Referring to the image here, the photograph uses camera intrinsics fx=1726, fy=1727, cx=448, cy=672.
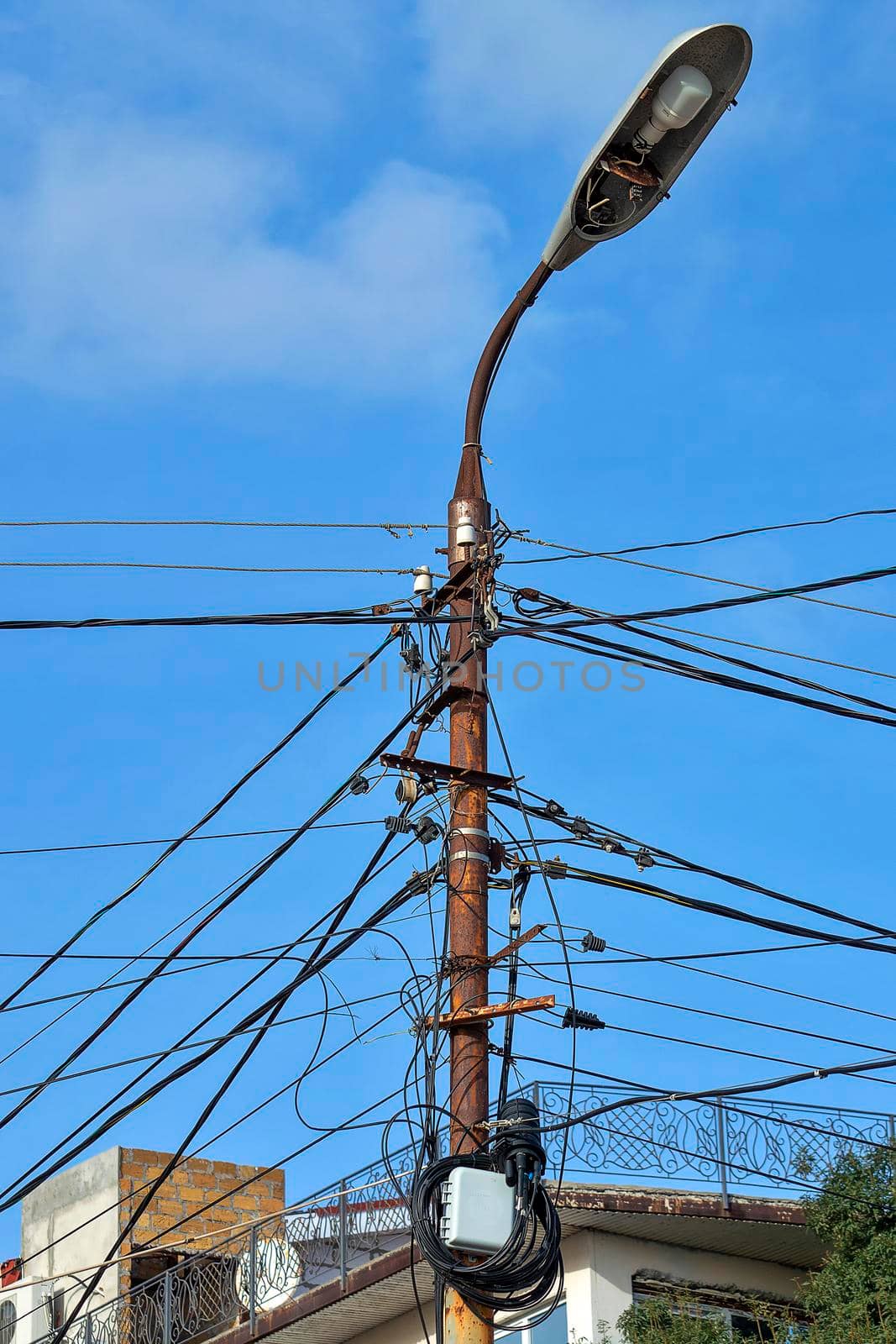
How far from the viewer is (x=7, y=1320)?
24.2m

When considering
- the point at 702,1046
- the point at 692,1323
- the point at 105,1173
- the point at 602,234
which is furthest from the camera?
the point at 105,1173

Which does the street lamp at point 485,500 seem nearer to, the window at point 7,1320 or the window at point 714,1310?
the window at point 714,1310

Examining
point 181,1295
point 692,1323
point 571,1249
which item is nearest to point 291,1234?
point 181,1295

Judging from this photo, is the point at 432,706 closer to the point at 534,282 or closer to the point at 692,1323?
the point at 534,282

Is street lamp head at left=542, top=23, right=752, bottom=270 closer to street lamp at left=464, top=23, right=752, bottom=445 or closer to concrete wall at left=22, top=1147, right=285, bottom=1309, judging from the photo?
street lamp at left=464, top=23, right=752, bottom=445

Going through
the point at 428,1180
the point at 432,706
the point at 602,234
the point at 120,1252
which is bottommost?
the point at 428,1180

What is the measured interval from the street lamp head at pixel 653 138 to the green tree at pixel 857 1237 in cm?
1088

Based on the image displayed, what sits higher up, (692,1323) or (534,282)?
(534,282)

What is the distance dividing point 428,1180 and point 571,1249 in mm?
9114

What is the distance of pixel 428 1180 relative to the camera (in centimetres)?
945

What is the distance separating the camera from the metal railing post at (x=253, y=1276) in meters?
19.9

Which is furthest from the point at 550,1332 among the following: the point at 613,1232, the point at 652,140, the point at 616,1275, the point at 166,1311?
the point at 652,140

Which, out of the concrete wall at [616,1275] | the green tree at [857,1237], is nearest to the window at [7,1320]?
the concrete wall at [616,1275]

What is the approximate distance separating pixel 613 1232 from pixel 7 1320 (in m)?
10.6
